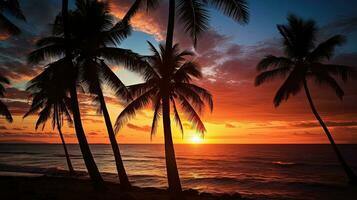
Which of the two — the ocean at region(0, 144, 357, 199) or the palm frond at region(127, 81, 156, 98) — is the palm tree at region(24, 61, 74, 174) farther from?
the ocean at region(0, 144, 357, 199)

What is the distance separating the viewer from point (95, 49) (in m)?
13.6

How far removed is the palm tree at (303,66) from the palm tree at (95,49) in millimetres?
11831

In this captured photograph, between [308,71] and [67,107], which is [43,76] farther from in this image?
[308,71]

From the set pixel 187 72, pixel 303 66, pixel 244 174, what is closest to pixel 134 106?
pixel 187 72

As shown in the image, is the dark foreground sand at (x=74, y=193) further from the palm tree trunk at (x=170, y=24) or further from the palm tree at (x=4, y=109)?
the palm tree at (x=4, y=109)

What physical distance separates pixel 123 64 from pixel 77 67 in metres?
2.54

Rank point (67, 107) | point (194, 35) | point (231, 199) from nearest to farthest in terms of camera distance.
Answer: point (194, 35), point (231, 199), point (67, 107)

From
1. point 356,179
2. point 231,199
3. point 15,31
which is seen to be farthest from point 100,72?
point 356,179

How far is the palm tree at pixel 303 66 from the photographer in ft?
58.1

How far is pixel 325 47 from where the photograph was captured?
58.5 feet

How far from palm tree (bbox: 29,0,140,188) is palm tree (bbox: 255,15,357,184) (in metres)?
11.8

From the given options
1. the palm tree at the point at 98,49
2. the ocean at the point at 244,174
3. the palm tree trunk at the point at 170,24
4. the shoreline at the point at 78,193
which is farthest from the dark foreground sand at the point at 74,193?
the ocean at the point at 244,174

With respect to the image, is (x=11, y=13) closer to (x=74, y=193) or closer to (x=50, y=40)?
(x=50, y=40)

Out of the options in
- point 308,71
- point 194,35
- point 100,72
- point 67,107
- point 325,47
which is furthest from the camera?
point 67,107
